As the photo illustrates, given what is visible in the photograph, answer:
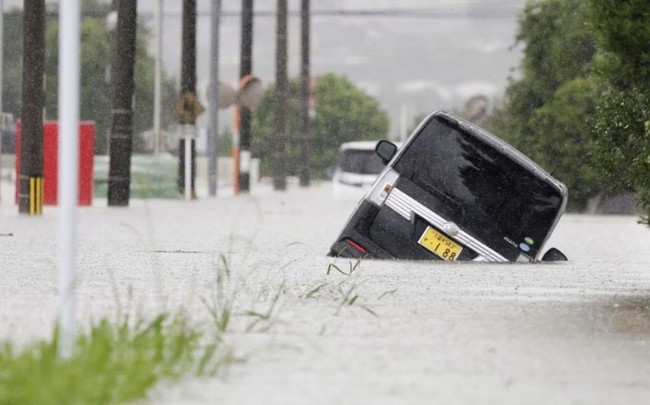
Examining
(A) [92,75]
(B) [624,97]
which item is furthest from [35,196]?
(A) [92,75]

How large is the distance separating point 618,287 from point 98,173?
31.2 m

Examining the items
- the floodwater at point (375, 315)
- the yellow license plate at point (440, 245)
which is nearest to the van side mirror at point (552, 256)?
the floodwater at point (375, 315)

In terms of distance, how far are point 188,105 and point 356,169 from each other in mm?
7137

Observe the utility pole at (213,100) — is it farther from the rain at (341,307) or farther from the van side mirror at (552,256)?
the van side mirror at (552,256)

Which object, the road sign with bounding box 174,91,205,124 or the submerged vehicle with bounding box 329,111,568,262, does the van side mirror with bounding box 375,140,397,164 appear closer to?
the submerged vehicle with bounding box 329,111,568,262

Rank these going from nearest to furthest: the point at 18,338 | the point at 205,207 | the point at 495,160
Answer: the point at 18,338 → the point at 495,160 → the point at 205,207

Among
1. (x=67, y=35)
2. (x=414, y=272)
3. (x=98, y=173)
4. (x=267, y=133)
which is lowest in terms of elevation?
(x=267, y=133)

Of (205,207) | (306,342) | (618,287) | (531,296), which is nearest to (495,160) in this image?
(618,287)

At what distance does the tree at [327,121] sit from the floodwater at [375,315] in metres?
103

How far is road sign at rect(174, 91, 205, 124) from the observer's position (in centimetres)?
4775

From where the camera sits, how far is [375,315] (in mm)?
13609

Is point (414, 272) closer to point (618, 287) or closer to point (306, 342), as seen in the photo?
point (618, 287)

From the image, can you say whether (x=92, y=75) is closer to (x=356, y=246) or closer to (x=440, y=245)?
(x=356, y=246)

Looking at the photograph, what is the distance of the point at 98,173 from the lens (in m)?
48.2
